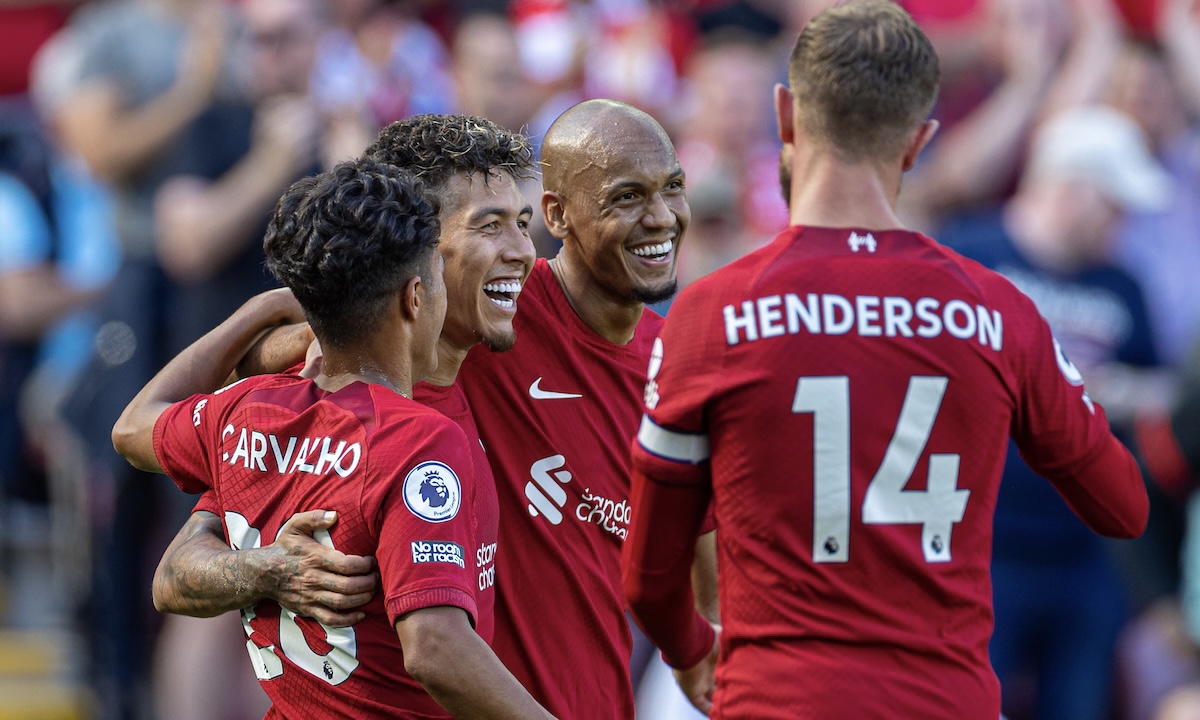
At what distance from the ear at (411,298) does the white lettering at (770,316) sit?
0.67m

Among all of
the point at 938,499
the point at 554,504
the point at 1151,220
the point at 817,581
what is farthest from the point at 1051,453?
the point at 1151,220

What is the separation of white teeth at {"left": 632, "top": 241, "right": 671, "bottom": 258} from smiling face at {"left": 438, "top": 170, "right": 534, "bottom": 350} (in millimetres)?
370

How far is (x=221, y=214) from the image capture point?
683cm

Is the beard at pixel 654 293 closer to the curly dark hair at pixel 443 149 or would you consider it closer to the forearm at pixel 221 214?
the curly dark hair at pixel 443 149

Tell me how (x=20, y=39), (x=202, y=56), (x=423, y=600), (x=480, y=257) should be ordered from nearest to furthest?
1. (x=423, y=600)
2. (x=480, y=257)
3. (x=202, y=56)
4. (x=20, y=39)

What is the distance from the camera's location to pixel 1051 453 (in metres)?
3.02

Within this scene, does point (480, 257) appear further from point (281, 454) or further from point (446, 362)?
point (281, 454)

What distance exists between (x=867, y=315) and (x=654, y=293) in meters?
0.96

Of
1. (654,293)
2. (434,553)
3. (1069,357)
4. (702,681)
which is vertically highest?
(654,293)

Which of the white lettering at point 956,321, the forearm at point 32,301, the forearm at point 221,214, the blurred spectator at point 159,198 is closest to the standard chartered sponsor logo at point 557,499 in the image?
the white lettering at point 956,321

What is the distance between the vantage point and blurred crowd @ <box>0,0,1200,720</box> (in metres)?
6.66

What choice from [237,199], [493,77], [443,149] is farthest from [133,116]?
[443,149]

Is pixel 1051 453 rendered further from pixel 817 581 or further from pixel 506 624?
pixel 506 624

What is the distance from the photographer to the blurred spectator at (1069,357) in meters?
6.62
